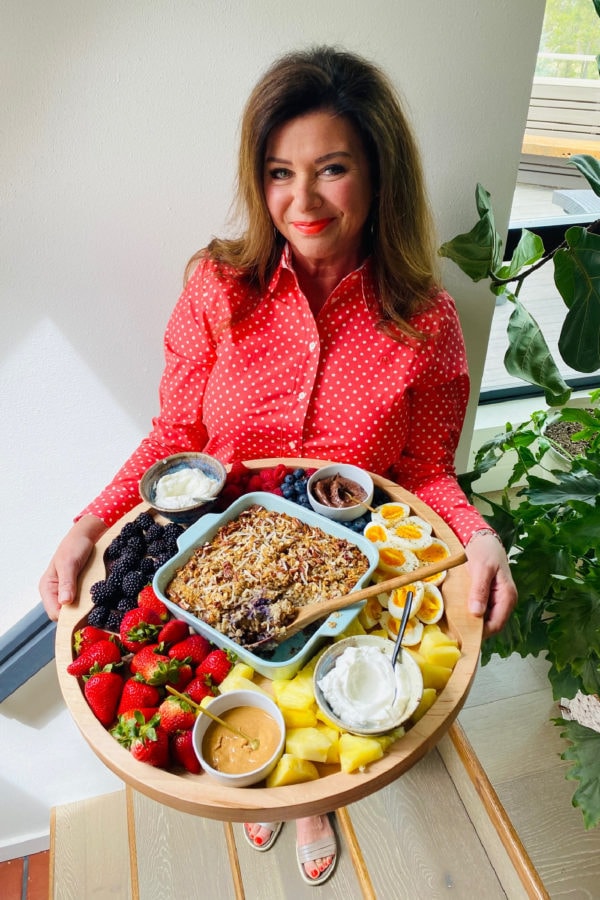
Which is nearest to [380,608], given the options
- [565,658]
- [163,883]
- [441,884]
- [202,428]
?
[565,658]

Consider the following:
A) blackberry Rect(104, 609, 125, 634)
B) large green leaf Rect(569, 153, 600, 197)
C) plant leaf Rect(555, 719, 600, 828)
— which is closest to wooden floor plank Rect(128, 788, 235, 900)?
plant leaf Rect(555, 719, 600, 828)

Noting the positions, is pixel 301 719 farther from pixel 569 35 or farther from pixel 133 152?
pixel 569 35

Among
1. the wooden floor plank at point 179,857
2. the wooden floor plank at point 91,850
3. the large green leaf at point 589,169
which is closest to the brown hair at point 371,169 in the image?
the large green leaf at point 589,169

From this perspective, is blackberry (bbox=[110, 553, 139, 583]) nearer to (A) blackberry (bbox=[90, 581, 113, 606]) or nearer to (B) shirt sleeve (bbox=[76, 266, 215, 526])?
(A) blackberry (bbox=[90, 581, 113, 606])

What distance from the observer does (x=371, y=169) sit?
137 cm

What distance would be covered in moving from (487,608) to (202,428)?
2.83ft

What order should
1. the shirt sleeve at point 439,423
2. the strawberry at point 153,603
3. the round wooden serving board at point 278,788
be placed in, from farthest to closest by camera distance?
the shirt sleeve at point 439,423 → the strawberry at point 153,603 → the round wooden serving board at point 278,788

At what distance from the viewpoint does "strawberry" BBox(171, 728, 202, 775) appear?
1021 millimetres

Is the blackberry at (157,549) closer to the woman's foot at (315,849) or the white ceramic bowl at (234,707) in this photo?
the white ceramic bowl at (234,707)

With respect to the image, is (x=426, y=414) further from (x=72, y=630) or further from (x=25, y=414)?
(x=25, y=414)

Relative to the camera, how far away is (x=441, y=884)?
1.68m

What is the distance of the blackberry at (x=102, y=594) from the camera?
4.03ft

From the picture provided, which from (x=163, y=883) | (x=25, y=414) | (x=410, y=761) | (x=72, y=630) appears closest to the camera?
(x=410, y=761)

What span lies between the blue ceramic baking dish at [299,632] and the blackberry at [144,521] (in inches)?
4.2
